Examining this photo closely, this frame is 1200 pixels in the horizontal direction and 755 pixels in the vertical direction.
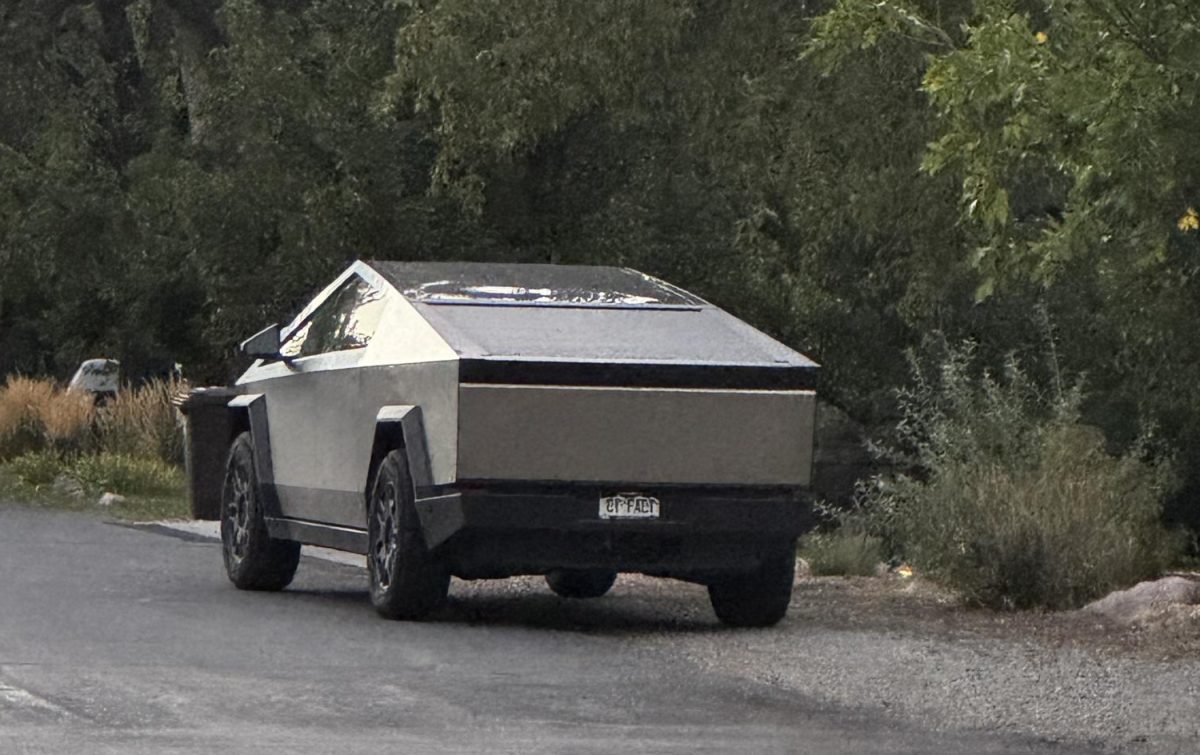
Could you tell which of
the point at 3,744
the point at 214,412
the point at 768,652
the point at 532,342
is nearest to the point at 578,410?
the point at 532,342

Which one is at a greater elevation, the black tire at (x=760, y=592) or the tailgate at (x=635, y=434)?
the tailgate at (x=635, y=434)

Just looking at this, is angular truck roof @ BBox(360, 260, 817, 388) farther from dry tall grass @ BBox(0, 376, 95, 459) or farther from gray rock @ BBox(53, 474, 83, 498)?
dry tall grass @ BBox(0, 376, 95, 459)

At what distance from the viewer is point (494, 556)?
1234 centimetres

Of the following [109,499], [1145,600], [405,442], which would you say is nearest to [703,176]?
[109,499]

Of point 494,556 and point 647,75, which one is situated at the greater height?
point 647,75

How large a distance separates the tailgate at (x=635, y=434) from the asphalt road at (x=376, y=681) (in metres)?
0.79

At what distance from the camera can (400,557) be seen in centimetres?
1246

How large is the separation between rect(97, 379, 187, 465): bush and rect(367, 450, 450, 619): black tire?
15.5 m

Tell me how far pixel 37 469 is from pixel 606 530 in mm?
15750

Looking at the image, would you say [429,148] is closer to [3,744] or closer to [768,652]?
[768,652]

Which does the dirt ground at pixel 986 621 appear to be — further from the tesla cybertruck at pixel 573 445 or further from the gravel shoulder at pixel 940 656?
the tesla cybertruck at pixel 573 445

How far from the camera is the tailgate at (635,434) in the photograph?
39.6 ft

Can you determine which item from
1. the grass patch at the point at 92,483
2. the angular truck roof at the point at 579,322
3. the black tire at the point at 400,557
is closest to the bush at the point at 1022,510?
the angular truck roof at the point at 579,322

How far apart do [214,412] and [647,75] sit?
503cm
